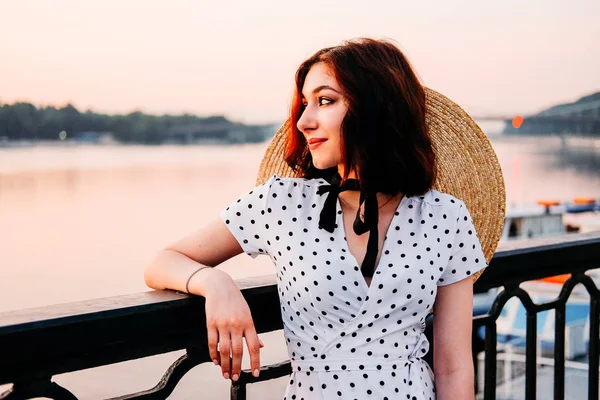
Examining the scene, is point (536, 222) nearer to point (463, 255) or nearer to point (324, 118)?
point (463, 255)

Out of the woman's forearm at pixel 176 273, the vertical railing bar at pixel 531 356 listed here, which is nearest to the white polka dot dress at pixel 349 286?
the woman's forearm at pixel 176 273

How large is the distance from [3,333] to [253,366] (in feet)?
1.41

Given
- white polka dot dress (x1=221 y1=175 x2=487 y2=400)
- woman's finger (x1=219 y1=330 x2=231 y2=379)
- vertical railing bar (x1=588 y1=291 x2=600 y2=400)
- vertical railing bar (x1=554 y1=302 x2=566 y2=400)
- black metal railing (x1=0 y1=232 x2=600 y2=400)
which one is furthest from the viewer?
vertical railing bar (x1=588 y1=291 x2=600 y2=400)

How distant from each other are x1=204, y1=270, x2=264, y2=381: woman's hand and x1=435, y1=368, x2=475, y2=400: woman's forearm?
1.35ft

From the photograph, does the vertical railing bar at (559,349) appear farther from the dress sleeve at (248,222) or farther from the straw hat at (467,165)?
the dress sleeve at (248,222)

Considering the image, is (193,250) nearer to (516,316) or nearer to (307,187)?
(307,187)

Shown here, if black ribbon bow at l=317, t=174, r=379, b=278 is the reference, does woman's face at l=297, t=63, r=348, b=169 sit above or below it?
above

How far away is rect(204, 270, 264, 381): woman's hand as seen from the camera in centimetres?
114

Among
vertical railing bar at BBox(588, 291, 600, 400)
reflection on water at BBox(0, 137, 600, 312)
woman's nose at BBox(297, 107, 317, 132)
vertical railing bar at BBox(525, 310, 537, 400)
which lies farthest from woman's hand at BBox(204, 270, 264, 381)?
reflection on water at BBox(0, 137, 600, 312)

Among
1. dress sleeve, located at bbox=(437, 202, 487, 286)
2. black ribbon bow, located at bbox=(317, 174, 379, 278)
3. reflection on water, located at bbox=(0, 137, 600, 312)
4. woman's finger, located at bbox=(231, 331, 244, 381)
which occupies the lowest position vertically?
reflection on water, located at bbox=(0, 137, 600, 312)

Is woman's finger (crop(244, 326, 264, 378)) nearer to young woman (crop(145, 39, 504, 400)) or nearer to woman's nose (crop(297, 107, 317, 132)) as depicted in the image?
young woman (crop(145, 39, 504, 400))

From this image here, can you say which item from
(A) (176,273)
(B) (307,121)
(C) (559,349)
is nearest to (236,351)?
(A) (176,273)

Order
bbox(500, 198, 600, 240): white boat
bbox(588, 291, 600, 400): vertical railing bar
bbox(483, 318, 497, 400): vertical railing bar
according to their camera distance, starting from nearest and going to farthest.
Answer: bbox(483, 318, 497, 400): vertical railing bar → bbox(588, 291, 600, 400): vertical railing bar → bbox(500, 198, 600, 240): white boat

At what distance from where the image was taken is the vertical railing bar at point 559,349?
6.20ft
